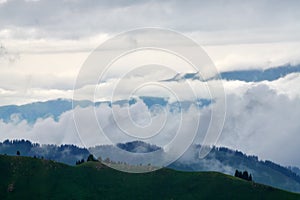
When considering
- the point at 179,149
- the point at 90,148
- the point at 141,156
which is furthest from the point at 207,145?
the point at 141,156

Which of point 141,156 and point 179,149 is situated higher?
point 141,156

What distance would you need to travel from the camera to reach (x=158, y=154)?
327 ft

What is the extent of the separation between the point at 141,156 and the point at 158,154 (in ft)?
17.7

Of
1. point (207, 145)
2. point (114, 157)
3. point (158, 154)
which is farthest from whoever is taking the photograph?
point (158, 154)

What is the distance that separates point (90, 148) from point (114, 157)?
28.1ft

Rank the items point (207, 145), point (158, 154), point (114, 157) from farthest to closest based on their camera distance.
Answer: point (158, 154)
point (114, 157)
point (207, 145)

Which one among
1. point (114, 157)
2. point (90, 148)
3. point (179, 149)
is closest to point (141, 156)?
point (114, 157)

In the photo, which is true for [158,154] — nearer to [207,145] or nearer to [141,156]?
[141,156]

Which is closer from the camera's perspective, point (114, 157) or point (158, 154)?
point (114, 157)

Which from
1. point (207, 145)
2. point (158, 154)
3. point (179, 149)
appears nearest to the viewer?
point (179, 149)

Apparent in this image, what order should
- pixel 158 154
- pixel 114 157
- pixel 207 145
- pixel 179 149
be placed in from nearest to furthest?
pixel 179 149
pixel 207 145
pixel 114 157
pixel 158 154

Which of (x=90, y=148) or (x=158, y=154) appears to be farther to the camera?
(x=158, y=154)

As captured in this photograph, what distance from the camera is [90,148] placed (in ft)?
277

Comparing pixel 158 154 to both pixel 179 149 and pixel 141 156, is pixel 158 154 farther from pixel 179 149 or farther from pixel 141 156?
pixel 179 149
